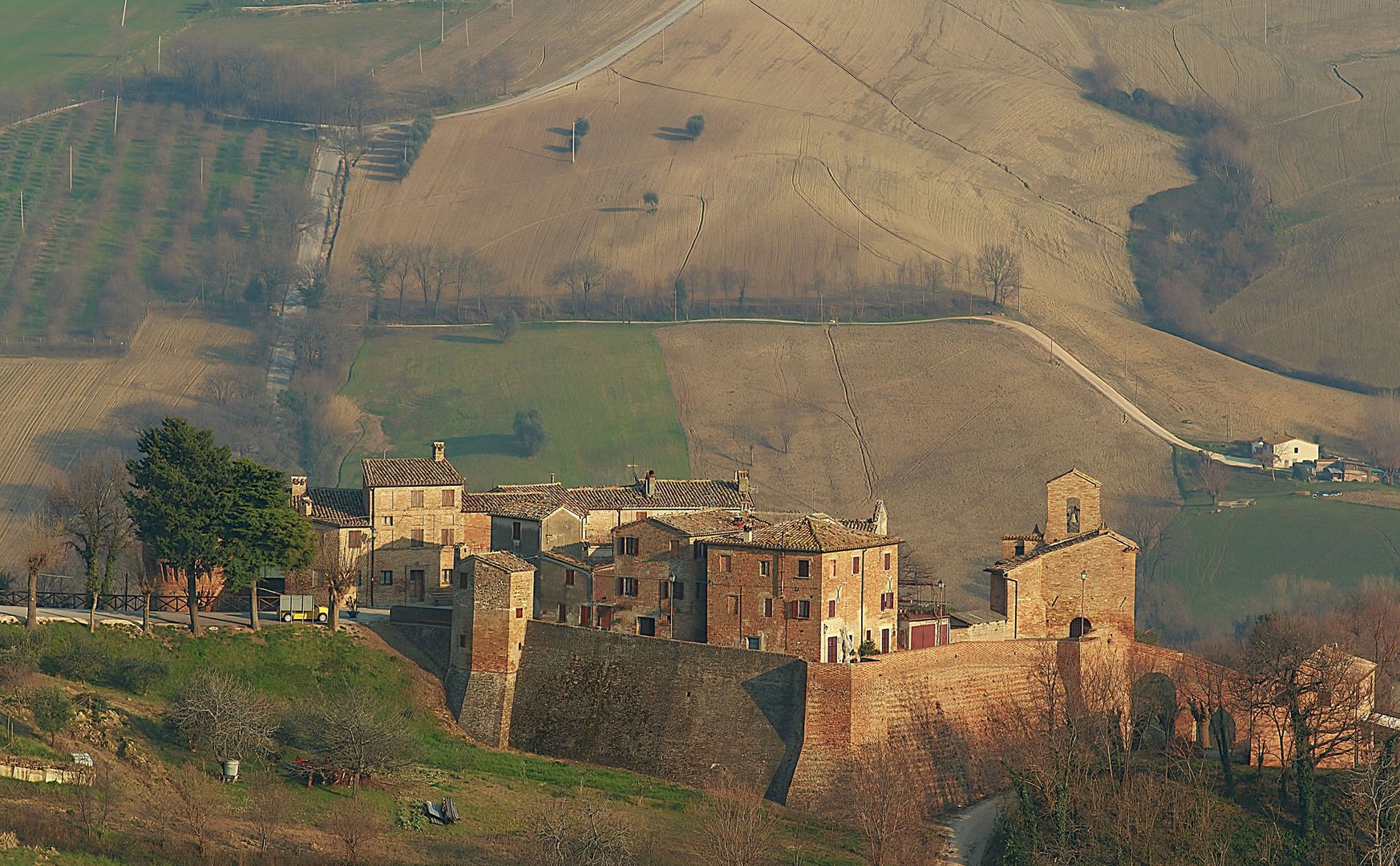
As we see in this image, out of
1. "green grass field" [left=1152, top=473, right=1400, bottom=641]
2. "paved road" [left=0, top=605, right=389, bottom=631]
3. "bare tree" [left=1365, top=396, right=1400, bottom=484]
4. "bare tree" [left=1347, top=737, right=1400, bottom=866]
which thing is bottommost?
"bare tree" [left=1347, top=737, right=1400, bottom=866]

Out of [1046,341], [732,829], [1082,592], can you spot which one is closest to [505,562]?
[732,829]

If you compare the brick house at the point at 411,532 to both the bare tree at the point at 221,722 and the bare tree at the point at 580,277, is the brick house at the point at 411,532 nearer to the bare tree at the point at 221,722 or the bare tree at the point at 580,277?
the bare tree at the point at 221,722

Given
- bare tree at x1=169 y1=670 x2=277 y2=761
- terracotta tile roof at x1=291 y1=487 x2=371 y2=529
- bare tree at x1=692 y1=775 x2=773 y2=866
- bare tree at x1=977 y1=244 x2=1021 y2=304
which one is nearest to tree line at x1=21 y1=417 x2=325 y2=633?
terracotta tile roof at x1=291 y1=487 x2=371 y2=529

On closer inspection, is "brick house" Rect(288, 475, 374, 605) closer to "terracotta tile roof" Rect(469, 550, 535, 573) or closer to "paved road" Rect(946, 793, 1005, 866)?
"terracotta tile roof" Rect(469, 550, 535, 573)

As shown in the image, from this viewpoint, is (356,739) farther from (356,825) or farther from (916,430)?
(916,430)

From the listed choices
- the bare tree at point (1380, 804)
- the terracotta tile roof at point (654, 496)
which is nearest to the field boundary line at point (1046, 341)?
the terracotta tile roof at point (654, 496)

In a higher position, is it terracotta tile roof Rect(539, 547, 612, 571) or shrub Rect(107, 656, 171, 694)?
terracotta tile roof Rect(539, 547, 612, 571)
